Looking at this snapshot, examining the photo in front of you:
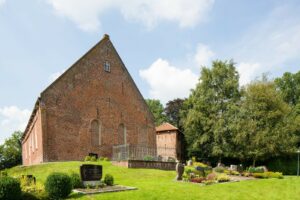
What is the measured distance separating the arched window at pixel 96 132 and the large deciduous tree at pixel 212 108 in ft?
54.8

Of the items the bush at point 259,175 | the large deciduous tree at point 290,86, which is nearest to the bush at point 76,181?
the bush at point 259,175

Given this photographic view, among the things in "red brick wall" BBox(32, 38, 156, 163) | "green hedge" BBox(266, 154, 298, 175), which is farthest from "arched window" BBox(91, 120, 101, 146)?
"green hedge" BBox(266, 154, 298, 175)

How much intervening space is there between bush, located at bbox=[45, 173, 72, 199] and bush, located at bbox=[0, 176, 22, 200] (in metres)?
1.33

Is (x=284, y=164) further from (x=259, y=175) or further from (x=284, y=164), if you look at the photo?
(x=259, y=175)

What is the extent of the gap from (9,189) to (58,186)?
1.98 m

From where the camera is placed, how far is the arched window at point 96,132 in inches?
1217

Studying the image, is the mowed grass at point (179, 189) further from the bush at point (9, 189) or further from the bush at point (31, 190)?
the bush at point (9, 189)

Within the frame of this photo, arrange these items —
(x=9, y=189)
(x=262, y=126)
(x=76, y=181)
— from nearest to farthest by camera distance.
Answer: (x=9, y=189)
(x=76, y=181)
(x=262, y=126)

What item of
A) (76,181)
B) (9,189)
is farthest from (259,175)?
(9,189)

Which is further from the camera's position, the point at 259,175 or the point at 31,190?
the point at 259,175

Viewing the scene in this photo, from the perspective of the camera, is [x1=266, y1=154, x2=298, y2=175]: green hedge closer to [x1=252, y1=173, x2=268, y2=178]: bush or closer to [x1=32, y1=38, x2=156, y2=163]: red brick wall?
[x1=32, y1=38, x2=156, y2=163]: red brick wall

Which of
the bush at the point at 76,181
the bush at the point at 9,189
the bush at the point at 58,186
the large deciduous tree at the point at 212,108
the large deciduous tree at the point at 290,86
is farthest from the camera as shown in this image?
the large deciduous tree at the point at 290,86

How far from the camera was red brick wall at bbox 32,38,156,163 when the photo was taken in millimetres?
27562

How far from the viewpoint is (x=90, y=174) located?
1562 cm
